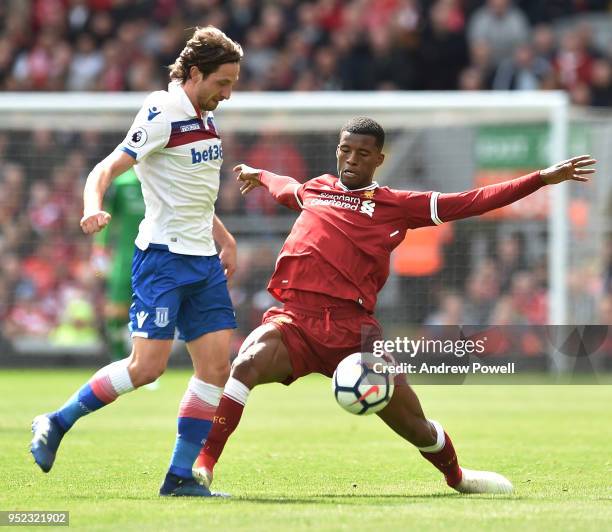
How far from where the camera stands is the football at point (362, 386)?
6.85 meters

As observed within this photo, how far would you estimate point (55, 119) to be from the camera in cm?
1792

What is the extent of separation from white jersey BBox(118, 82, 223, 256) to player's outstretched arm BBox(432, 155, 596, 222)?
1.34 meters

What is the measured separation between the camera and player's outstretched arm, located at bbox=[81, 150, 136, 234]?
6332 mm

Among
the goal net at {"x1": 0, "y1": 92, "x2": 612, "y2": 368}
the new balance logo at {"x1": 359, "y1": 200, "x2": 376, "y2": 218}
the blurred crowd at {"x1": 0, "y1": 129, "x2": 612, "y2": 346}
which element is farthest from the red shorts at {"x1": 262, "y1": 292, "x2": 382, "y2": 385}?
the blurred crowd at {"x1": 0, "y1": 129, "x2": 612, "y2": 346}

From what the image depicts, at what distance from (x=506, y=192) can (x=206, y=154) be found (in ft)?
5.54

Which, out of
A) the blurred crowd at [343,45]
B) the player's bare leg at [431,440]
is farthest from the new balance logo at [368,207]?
Result: the blurred crowd at [343,45]

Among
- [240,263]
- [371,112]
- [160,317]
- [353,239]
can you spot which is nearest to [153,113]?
[160,317]

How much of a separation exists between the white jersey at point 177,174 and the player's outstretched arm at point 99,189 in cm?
18

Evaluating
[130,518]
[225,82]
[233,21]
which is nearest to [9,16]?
[233,21]

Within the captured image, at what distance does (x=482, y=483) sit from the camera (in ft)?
24.1

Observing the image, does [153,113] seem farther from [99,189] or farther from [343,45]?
[343,45]

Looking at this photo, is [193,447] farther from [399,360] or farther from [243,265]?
[243,265]

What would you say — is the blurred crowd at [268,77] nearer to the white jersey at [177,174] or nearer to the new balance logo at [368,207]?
the new balance logo at [368,207]

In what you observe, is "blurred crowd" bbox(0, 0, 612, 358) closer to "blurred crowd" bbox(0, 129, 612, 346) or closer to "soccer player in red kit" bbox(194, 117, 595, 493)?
"blurred crowd" bbox(0, 129, 612, 346)
